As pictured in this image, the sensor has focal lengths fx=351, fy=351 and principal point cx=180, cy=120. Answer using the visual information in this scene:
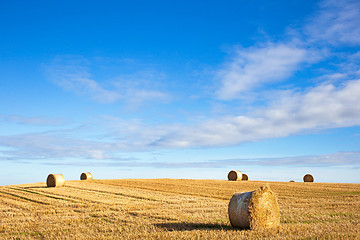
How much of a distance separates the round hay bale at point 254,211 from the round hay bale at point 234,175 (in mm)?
31492

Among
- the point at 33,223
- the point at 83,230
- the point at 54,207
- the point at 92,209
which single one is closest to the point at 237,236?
the point at 83,230

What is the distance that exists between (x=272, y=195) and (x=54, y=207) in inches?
488

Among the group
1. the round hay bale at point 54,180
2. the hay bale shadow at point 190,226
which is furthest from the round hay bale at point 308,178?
the hay bale shadow at point 190,226

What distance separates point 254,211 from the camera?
12.6 m

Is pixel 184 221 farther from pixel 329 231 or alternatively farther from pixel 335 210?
pixel 335 210

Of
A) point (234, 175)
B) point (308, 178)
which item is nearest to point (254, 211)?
point (234, 175)

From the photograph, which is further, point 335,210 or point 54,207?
point 54,207

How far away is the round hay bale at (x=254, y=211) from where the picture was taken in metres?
12.5

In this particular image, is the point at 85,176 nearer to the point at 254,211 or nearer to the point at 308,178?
the point at 308,178

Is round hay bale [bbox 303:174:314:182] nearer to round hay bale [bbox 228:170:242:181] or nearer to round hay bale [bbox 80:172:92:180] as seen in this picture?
round hay bale [bbox 228:170:242:181]

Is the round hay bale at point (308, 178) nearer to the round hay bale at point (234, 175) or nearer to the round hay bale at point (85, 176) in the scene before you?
the round hay bale at point (234, 175)

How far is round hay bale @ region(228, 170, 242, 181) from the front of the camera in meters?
44.5

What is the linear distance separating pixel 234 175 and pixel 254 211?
32.5 metres

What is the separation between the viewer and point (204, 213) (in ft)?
53.0
